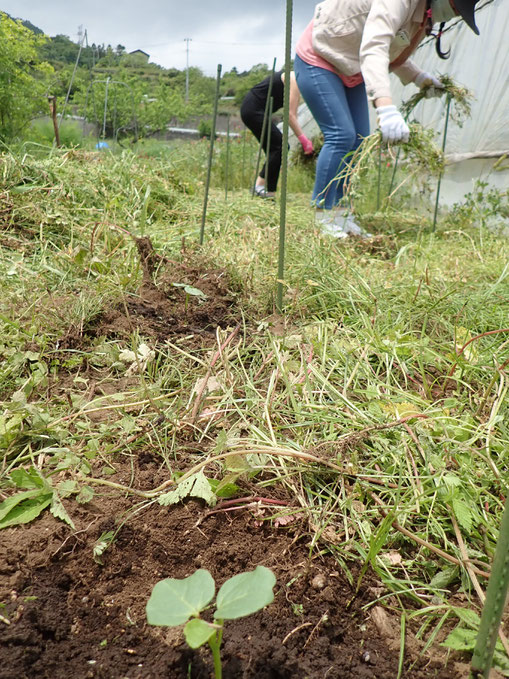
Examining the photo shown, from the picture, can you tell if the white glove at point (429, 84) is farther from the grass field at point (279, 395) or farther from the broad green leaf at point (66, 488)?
the broad green leaf at point (66, 488)

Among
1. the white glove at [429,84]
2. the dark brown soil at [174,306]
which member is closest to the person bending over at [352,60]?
the white glove at [429,84]

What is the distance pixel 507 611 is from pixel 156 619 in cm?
60

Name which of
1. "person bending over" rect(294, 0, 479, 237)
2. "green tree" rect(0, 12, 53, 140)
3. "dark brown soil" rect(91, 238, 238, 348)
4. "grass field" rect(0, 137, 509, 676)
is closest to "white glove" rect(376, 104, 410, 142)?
"person bending over" rect(294, 0, 479, 237)

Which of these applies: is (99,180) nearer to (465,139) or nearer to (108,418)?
(108,418)

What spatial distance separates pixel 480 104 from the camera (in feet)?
14.2

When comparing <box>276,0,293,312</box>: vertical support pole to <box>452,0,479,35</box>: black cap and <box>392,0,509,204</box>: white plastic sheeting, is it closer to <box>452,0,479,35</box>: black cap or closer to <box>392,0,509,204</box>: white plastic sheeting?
<box>452,0,479,35</box>: black cap

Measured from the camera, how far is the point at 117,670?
0.65m

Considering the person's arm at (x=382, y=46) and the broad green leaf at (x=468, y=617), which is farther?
the person's arm at (x=382, y=46)

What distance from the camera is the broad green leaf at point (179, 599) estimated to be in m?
0.53

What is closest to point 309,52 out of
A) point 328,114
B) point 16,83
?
point 328,114

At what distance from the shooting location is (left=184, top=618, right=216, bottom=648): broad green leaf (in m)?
0.51

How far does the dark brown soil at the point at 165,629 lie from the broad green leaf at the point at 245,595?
A: 0.64 feet

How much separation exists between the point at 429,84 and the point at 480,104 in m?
1.49

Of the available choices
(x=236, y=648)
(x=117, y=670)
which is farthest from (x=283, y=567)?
(x=117, y=670)
